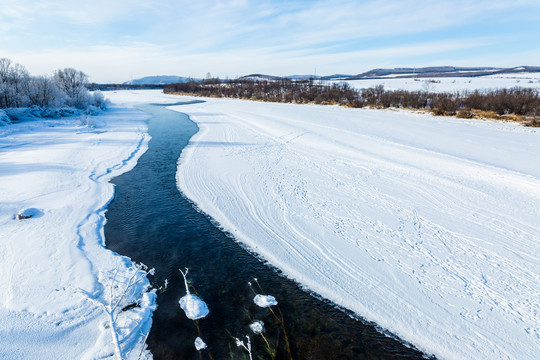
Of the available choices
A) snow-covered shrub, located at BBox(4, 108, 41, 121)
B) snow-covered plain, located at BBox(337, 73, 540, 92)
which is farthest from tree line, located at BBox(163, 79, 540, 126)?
snow-covered shrub, located at BBox(4, 108, 41, 121)

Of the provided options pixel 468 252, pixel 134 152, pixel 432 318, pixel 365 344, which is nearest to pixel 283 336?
pixel 365 344

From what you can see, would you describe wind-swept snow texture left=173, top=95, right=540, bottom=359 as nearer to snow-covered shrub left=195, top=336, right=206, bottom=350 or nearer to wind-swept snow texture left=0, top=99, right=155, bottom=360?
snow-covered shrub left=195, top=336, right=206, bottom=350

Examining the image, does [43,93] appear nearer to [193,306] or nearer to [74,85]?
[74,85]

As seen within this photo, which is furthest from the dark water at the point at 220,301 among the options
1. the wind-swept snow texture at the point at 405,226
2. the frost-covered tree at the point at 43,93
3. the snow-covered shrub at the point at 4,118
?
the frost-covered tree at the point at 43,93

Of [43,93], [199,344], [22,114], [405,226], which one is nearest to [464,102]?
[405,226]

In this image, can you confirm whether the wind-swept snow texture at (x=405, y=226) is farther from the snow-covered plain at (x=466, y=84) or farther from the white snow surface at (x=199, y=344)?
the snow-covered plain at (x=466, y=84)

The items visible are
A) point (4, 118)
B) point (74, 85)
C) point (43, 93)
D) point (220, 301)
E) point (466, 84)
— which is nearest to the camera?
point (220, 301)
